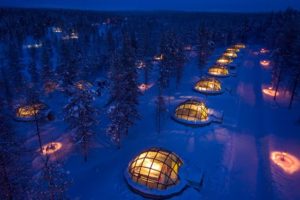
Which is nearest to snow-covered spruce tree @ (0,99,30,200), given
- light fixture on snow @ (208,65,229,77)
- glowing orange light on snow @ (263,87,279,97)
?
glowing orange light on snow @ (263,87,279,97)

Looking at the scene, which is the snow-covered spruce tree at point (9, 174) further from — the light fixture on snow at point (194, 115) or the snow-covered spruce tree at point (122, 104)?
the light fixture on snow at point (194, 115)

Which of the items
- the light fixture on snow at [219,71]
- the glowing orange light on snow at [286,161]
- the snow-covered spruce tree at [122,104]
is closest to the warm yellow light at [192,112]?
the snow-covered spruce tree at [122,104]

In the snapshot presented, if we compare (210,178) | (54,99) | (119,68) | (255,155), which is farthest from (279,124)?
(54,99)

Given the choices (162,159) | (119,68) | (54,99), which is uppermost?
(119,68)

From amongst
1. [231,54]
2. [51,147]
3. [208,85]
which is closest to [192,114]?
[208,85]

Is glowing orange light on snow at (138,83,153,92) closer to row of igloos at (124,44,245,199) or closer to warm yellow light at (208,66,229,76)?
warm yellow light at (208,66,229,76)

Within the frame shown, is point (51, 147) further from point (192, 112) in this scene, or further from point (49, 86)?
point (49, 86)

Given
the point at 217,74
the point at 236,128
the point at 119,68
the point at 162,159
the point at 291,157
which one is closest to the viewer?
the point at 162,159

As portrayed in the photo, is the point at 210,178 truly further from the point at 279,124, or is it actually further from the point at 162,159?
the point at 279,124
